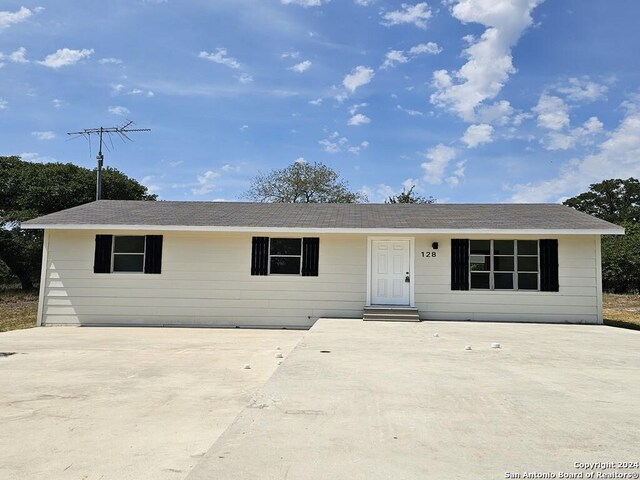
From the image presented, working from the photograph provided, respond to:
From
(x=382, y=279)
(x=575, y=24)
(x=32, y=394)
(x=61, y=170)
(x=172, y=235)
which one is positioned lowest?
(x=32, y=394)

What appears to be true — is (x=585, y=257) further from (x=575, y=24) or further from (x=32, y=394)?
(x=32, y=394)

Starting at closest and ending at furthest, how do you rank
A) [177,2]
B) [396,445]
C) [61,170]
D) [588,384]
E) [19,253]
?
[396,445] < [588,384] < [177,2] < [19,253] < [61,170]

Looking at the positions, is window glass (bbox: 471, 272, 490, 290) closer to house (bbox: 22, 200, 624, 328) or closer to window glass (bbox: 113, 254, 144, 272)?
house (bbox: 22, 200, 624, 328)

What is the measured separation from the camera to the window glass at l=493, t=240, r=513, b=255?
10.7m

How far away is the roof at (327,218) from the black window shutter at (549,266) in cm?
54

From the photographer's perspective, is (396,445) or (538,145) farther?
(538,145)

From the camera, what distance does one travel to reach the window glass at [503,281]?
10711mm

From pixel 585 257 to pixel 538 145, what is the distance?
38.8ft

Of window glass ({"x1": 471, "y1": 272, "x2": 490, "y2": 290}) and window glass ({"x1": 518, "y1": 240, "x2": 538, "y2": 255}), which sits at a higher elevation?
window glass ({"x1": 518, "y1": 240, "x2": 538, "y2": 255})

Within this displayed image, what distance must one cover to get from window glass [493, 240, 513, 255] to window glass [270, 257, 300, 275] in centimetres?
494

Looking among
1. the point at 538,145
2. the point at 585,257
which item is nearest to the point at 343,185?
the point at 538,145

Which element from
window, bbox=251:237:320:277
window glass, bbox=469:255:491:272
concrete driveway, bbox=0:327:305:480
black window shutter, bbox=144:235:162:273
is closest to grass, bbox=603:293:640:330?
window glass, bbox=469:255:491:272

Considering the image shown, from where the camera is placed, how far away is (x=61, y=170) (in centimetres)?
2395

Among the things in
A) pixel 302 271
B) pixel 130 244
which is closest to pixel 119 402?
pixel 302 271
